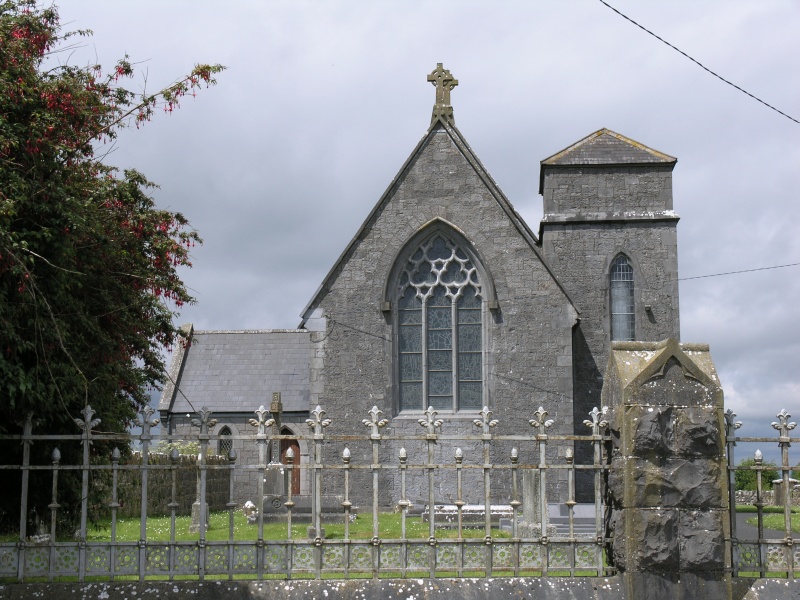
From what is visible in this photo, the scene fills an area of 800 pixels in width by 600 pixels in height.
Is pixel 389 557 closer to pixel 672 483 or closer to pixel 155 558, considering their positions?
pixel 155 558

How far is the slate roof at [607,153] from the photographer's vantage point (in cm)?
2438

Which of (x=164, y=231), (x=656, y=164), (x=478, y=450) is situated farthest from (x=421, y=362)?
(x=164, y=231)

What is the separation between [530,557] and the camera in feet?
28.3

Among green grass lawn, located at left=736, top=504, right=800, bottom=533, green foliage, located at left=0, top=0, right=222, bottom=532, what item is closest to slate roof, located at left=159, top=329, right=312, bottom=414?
green grass lawn, located at left=736, top=504, right=800, bottom=533

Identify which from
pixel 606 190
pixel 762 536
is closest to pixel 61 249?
pixel 762 536

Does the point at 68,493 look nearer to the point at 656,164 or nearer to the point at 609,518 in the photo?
the point at 609,518

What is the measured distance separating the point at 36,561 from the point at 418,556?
3285mm

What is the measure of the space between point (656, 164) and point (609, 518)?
1697cm

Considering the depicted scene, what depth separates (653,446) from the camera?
826cm

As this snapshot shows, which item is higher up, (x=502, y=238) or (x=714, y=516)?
(x=502, y=238)

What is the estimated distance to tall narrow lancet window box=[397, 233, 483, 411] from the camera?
22188mm

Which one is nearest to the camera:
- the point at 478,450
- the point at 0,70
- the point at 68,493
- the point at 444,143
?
the point at 0,70

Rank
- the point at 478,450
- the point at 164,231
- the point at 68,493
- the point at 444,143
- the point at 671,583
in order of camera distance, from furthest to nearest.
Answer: the point at 444,143 → the point at 478,450 → the point at 164,231 → the point at 68,493 → the point at 671,583

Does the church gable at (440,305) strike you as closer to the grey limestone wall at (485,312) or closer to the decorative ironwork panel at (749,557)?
the grey limestone wall at (485,312)
